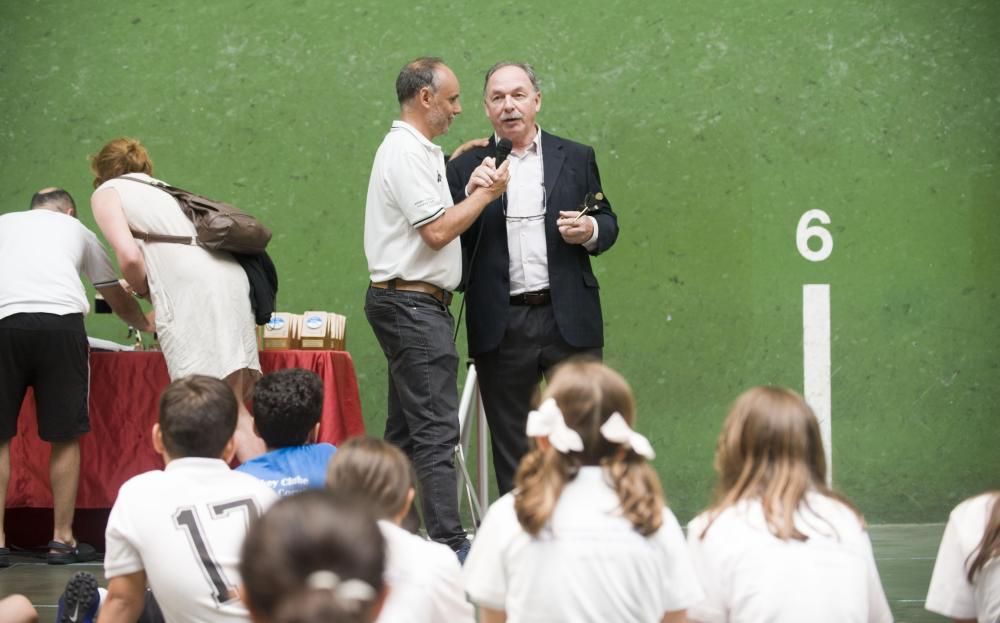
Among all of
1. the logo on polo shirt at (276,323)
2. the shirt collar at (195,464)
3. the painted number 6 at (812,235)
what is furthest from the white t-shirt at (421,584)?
the painted number 6 at (812,235)

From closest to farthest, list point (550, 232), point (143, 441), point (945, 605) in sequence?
point (945, 605)
point (550, 232)
point (143, 441)

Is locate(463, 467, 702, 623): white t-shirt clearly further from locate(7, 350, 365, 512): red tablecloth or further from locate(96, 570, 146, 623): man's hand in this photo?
locate(7, 350, 365, 512): red tablecloth

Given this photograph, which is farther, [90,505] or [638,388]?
[638,388]

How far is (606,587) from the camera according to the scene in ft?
6.59

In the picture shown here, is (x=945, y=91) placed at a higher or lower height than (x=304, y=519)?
higher

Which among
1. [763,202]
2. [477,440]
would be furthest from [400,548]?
[763,202]

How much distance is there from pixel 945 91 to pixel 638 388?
1725 millimetres

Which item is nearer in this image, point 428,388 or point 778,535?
point 778,535

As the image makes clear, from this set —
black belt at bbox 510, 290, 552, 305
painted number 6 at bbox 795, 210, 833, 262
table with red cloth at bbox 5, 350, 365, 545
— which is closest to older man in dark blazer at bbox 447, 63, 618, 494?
black belt at bbox 510, 290, 552, 305

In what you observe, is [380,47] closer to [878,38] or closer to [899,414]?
[878,38]

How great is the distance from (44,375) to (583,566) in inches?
108

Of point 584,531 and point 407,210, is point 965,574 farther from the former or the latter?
point 407,210

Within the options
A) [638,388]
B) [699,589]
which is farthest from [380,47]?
[699,589]

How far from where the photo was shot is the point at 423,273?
366 cm
